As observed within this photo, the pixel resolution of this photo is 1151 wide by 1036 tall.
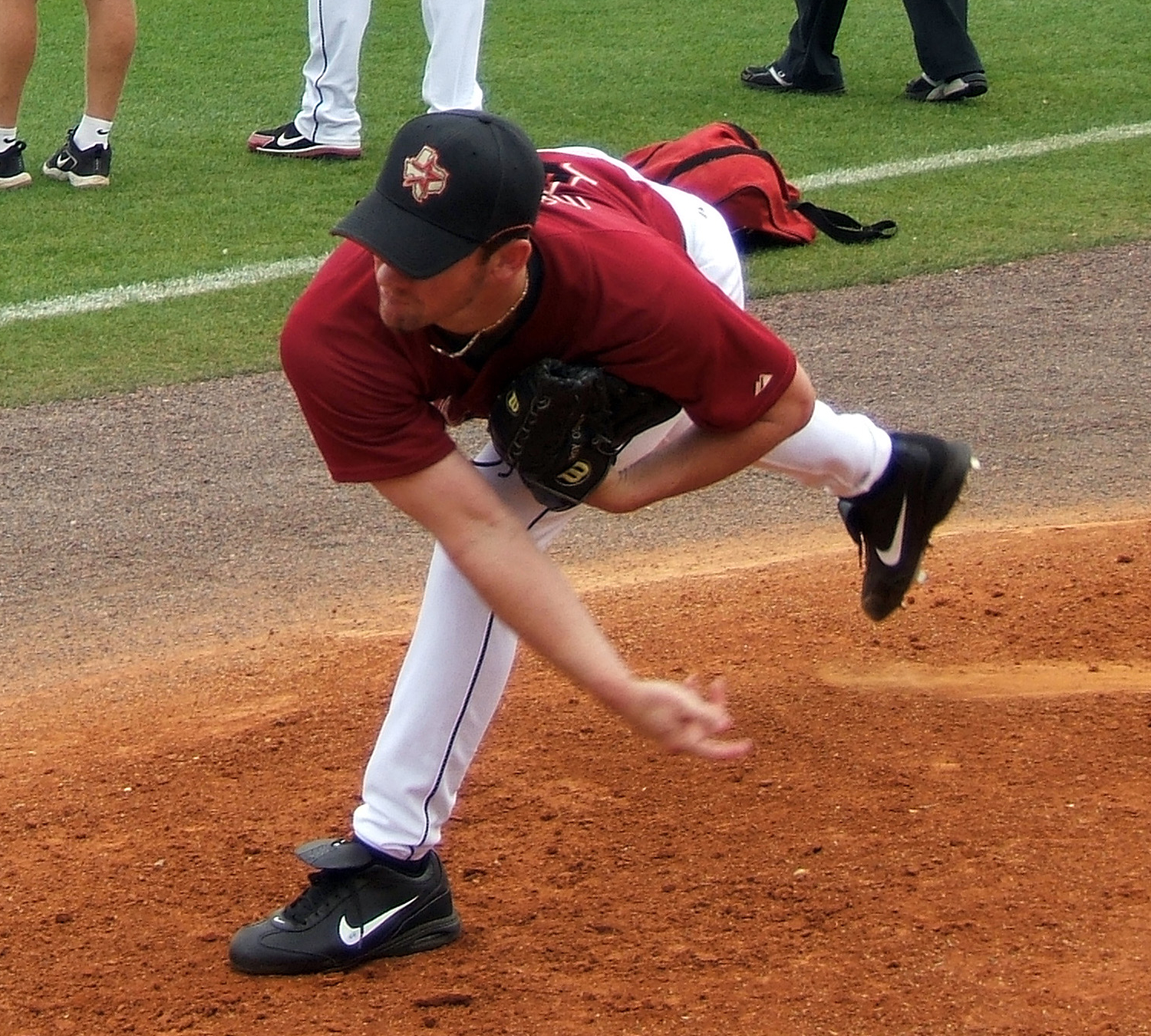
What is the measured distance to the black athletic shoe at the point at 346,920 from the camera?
10.2 feet

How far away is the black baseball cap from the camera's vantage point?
8.12ft

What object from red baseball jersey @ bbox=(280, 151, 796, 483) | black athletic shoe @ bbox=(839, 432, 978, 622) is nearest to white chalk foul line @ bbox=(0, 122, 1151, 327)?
black athletic shoe @ bbox=(839, 432, 978, 622)

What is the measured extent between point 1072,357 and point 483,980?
→ 3.78 metres

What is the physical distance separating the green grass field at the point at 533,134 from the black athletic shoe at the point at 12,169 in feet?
0.19

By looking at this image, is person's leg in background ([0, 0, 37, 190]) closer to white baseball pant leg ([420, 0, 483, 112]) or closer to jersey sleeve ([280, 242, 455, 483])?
white baseball pant leg ([420, 0, 483, 112])

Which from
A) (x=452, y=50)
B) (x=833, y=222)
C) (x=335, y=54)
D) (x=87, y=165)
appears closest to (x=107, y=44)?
(x=87, y=165)

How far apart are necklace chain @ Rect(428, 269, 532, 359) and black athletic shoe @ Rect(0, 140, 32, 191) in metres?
5.77

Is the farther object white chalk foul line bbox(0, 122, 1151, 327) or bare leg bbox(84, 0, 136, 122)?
bare leg bbox(84, 0, 136, 122)

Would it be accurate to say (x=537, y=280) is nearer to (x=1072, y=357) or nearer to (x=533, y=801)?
(x=533, y=801)

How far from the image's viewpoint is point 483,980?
3.05m

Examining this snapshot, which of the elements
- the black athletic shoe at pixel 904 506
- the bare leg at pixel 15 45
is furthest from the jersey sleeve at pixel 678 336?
the bare leg at pixel 15 45

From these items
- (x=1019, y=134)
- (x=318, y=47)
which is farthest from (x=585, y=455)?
(x=1019, y=134)

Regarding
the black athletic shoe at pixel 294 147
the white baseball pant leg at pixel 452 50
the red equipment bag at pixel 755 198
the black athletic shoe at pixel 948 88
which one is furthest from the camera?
the black athletic shoe at pixel 948 88

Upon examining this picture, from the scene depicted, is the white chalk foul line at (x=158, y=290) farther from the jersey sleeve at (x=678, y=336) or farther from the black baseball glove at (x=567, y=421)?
the jersey sleeve at (x=678, y=336)
